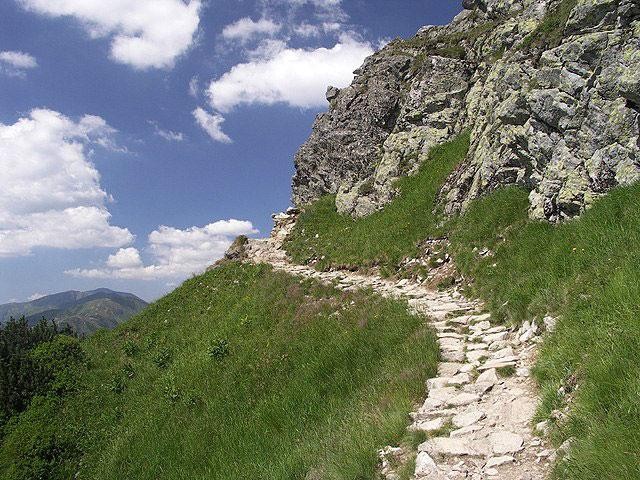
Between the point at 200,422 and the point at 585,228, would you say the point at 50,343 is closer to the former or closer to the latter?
the point at 200,422

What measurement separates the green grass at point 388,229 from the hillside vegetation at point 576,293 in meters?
0.21

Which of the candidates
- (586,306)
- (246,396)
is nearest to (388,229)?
(246,396)

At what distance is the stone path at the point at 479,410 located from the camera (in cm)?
498

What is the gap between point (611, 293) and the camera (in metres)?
6.80

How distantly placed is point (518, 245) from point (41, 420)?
21.0 meters

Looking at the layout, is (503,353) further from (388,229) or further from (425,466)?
(388,229)

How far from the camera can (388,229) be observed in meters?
24.6

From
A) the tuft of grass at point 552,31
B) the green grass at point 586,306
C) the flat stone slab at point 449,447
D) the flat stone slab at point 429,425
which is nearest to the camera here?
the green grass at point 586,306

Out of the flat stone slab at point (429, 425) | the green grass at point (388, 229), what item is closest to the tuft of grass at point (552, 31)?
the green grass at point (388, 229)

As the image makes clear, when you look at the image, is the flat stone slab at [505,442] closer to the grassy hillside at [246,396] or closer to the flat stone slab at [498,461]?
the flat stone slab at [498,461]

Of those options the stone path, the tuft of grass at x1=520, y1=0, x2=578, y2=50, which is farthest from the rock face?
the stone path

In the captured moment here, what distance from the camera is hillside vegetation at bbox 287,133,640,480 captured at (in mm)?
4309

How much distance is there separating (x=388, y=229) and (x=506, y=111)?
366 inches

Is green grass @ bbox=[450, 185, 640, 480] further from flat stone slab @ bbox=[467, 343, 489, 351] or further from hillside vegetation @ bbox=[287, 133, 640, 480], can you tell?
flat stone slab @ bbox=[467, 343, 489, 351]
